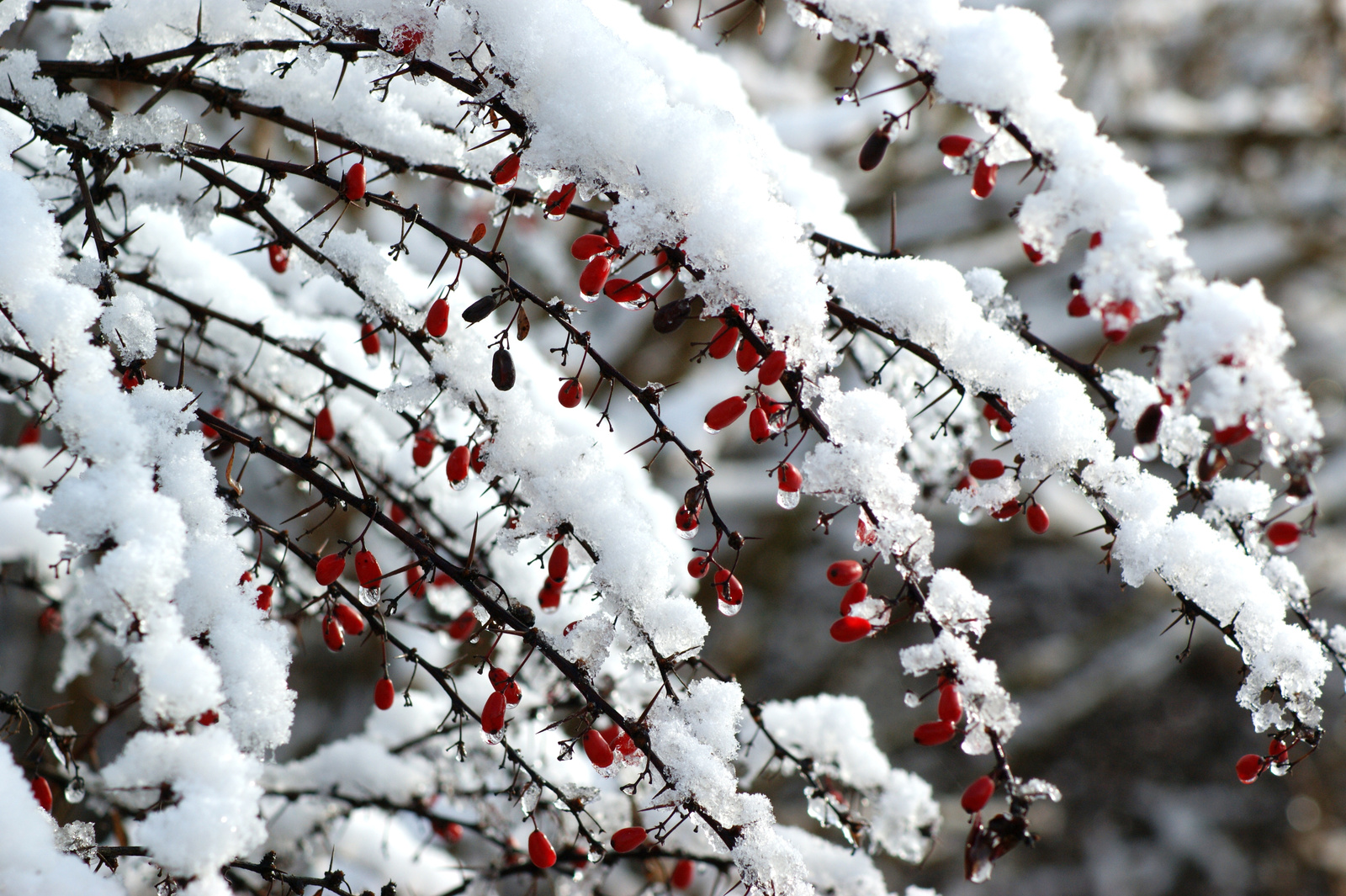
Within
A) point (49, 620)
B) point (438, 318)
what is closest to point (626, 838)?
point (438, 318)

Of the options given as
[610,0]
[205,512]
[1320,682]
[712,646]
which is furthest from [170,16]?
[712,646]

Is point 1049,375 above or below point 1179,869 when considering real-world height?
below

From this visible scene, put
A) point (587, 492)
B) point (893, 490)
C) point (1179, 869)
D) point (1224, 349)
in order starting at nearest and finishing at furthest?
1. point (1224, 349)
2. point (893, 490)
3. point (587, 492)
4. point (1179, 869)

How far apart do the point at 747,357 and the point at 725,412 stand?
0.34ft

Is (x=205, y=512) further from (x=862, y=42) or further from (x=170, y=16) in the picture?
(x=862, y=42)

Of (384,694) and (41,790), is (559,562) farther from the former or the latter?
(41,790)

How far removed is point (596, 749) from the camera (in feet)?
3.96

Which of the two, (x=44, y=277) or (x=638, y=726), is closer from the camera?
(x=44, y=277)

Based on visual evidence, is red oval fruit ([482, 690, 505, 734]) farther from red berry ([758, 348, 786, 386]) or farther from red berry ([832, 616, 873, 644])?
red berry ([758, 348, 786, 386])

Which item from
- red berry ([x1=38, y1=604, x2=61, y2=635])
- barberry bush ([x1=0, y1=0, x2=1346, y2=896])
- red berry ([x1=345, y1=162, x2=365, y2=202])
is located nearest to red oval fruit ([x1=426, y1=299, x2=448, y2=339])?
barberry bush ([x1=0, y1=0, x2=1346, y2=896])

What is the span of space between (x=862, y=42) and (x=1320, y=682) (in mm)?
1022

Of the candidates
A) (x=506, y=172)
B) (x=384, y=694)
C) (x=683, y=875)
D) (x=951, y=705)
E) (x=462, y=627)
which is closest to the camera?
(x=951, y=705)

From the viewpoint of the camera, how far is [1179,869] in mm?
6652

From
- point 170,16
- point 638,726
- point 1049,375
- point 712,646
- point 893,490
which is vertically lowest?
point 638,726
